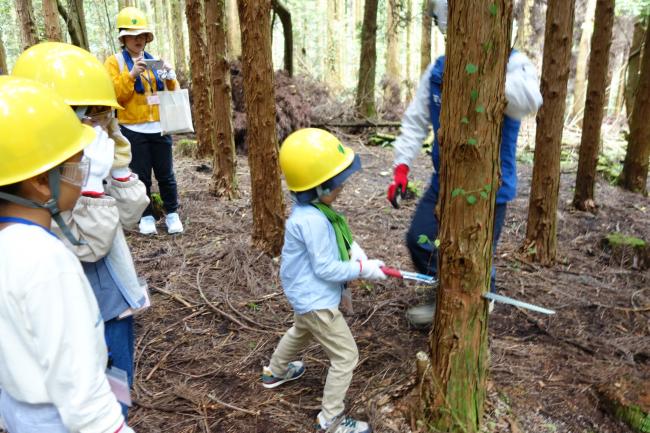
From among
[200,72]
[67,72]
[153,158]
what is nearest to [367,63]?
[200,72]

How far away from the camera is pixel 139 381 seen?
2.97 meters

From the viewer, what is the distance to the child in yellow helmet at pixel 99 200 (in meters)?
1.78

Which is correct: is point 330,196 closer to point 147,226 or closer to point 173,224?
point 173,224

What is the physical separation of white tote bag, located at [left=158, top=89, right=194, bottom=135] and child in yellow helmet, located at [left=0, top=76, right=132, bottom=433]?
330cm

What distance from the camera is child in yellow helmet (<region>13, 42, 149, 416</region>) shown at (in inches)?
70.0

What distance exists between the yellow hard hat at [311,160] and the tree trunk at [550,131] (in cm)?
274

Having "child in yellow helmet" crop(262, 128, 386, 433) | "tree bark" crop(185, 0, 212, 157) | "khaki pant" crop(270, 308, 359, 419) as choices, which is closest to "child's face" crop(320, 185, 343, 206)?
"child in yellow helmet" crop(262, 128, 386, 433)

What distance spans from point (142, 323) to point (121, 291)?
1.79m

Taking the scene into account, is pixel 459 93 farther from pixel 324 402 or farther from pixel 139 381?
pixel 139 381

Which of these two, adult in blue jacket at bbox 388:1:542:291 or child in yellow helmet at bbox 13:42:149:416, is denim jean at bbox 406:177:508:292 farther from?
child in yellow helmet at bbox 13:42:149:416

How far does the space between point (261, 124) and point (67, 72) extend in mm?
2442

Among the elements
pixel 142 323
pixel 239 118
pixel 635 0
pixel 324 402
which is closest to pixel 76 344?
pixel 324 402

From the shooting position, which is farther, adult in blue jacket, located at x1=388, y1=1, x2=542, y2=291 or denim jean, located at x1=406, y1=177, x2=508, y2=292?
denim jean, located at x1=406, y1=177, x2=508, y2=292

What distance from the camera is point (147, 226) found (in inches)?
203
